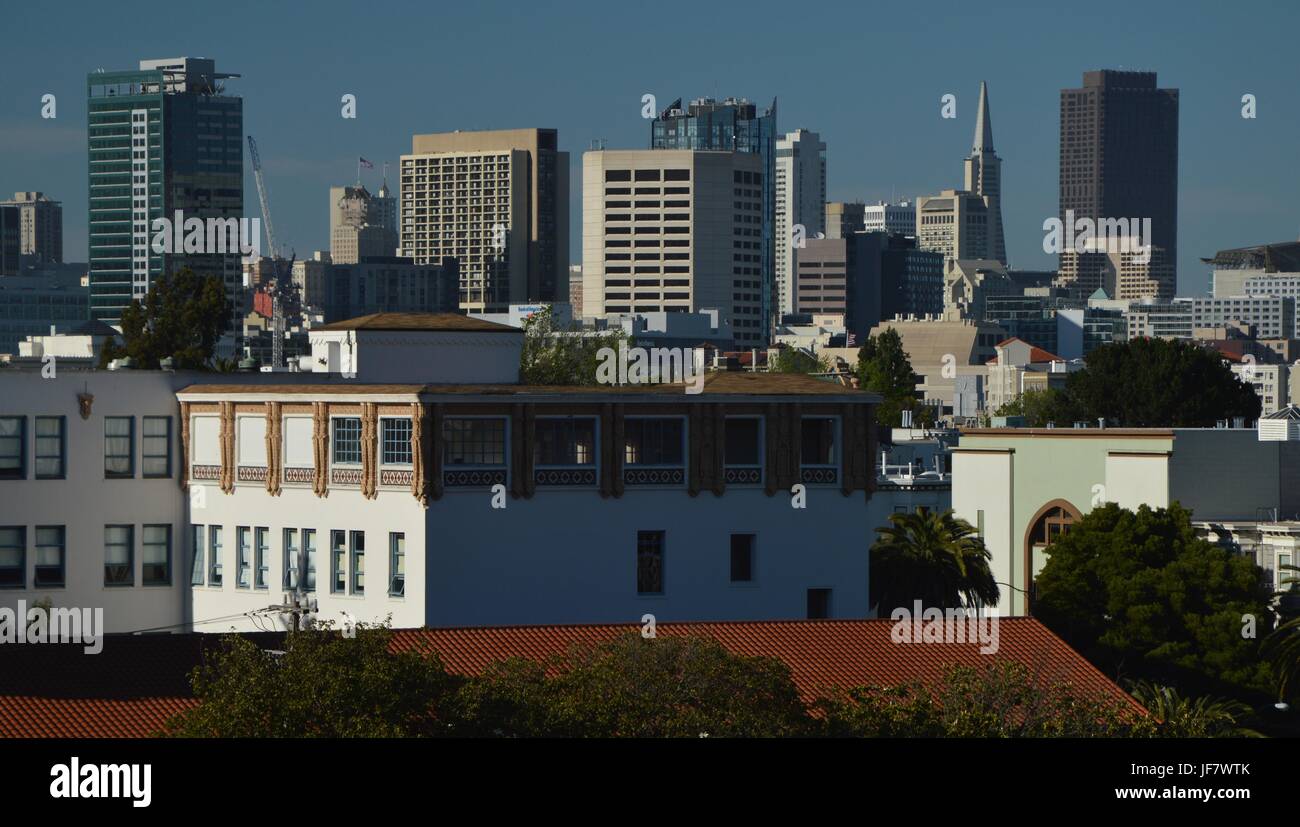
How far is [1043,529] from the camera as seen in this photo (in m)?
97.3

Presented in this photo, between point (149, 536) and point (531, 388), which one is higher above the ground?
point (531, 388)

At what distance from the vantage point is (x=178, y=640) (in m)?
56.6

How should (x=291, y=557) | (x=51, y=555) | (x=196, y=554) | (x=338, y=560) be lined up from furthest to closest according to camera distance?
(x=196, y=554), (x=51, y=555), (x=291, y=557), (x=338, y=560)

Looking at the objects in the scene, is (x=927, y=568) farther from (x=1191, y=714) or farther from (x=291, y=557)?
(x=1191, y=714)

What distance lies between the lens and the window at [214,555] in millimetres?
75250

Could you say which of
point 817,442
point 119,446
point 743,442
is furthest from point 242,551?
point 817,442

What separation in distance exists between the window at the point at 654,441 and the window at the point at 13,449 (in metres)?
18.9

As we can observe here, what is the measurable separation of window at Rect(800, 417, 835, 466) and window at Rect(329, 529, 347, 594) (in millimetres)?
14715

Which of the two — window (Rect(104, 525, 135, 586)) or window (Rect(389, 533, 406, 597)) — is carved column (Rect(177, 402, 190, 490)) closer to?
window (Rect(104, 525, 135, 586))

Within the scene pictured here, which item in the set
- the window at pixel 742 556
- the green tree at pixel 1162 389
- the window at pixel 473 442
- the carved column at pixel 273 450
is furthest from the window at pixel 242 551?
the green tree at pixel 1162 389

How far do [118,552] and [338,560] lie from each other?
8472mm
